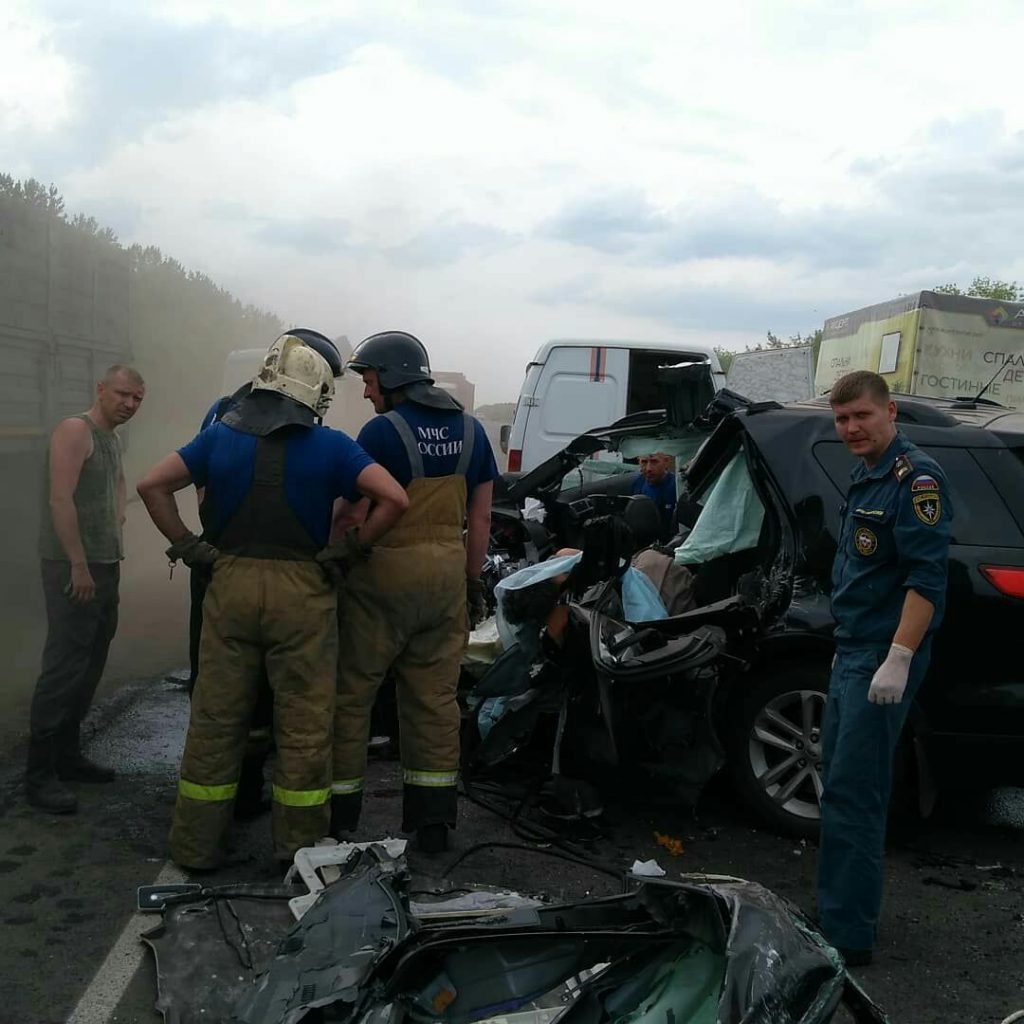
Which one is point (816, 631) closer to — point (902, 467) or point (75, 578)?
point (902, 467)

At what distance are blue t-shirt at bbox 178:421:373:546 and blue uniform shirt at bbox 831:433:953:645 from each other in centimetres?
173

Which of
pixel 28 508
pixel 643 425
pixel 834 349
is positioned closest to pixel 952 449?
pixel 643 425

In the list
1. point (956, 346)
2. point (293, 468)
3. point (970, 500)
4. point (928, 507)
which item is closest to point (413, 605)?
point (293, 468)

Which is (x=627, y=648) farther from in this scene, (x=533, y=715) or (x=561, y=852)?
(x=561, y=852)

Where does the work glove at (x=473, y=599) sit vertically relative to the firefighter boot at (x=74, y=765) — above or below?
above

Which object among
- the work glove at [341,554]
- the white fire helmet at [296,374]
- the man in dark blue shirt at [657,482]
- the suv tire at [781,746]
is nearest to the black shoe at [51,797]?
the work glove at [341,554]

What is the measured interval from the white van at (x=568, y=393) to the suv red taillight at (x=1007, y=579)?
5.05 meters

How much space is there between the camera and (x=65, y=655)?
14.9 ft

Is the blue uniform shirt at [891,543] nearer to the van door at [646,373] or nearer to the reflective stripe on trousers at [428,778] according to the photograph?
the reflective stripe on trousers at [428,778]

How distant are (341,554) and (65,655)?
5.24 ft

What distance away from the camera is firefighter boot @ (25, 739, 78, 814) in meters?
4.33

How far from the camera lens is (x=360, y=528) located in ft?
12.6

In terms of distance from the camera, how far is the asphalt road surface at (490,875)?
3088 millimetres

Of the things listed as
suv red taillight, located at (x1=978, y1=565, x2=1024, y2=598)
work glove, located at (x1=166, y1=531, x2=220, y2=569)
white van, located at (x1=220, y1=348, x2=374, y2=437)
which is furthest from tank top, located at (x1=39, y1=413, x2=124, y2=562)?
white van, located at (x1=220, y1=348, x2=374, y2=437)
